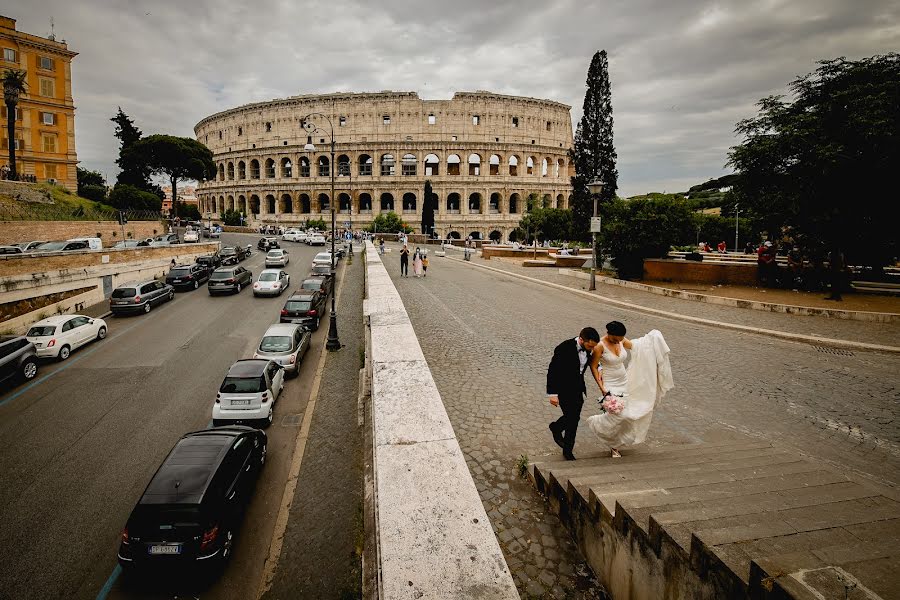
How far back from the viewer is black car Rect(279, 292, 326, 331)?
1656 centimetres

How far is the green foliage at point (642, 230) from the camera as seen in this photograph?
64.1ft

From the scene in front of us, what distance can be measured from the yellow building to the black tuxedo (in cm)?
5850

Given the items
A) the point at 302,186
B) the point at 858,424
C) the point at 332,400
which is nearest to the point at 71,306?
the point at 332,400

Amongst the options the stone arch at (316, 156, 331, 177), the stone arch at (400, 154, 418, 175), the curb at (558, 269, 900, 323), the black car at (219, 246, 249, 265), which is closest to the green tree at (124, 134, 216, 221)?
the stone arch at (316, 156, 331, 177)

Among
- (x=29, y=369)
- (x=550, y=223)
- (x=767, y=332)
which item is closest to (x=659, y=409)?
(x=767, y=332)

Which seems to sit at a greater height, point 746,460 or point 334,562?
point 746,460

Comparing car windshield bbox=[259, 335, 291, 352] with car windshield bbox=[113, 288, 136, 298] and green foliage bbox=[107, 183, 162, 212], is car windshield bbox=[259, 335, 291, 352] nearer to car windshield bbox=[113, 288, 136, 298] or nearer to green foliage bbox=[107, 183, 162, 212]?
car windshield bbox=[113, 288, 136, 298]

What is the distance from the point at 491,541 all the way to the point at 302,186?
7344 cm

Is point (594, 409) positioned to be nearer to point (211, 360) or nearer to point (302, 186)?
point (211, 360)

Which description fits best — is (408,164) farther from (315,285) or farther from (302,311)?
(302,311)

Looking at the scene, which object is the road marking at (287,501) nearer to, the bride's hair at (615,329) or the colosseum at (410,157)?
the bride's hair at (615,329)

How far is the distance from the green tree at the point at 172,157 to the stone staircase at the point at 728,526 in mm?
64985

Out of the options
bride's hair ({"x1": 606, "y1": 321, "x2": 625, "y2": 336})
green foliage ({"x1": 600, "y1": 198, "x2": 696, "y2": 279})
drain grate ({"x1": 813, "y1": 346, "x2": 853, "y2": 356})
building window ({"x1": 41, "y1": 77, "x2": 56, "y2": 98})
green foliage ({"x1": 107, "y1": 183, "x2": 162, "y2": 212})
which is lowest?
drain grate ({"x1": 813, "y1": 346, "x2": 853, "y2": 356})

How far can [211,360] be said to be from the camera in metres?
14.2
